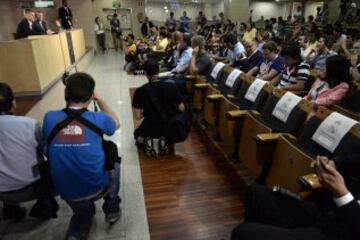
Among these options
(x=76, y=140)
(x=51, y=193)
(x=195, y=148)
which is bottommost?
(x=195, y=148)

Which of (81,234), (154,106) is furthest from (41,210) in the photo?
(154,106)

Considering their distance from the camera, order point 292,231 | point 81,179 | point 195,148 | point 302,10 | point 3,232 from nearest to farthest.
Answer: point 292,231 < point 81,179 < point 3,232 < point 195,148 < point 302,10

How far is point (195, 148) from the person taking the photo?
3107 mm

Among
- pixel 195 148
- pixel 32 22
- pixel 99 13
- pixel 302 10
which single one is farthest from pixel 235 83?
pixel 302 10

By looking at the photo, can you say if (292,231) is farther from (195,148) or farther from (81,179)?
(195,148)

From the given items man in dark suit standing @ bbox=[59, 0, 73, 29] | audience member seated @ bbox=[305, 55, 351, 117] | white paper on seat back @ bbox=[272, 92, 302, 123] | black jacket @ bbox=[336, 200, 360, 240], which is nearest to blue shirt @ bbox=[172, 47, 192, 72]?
audience member seated @ bbox=[305, 55, 351, 117]

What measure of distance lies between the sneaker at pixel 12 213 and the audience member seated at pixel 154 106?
4.17 ft

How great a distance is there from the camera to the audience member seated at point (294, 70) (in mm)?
3125

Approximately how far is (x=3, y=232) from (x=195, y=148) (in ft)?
6.19

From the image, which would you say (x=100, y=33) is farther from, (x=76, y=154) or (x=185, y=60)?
(x=76, y=154)

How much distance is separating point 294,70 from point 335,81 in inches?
31.1

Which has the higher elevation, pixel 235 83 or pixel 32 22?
pixel 32 22

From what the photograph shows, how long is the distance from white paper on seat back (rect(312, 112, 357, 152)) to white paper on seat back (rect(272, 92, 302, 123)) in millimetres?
424

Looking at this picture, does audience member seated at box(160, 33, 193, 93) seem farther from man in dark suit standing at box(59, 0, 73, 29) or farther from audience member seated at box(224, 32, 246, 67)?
man in dark suit standing at box(59, 0, 73, 29)
